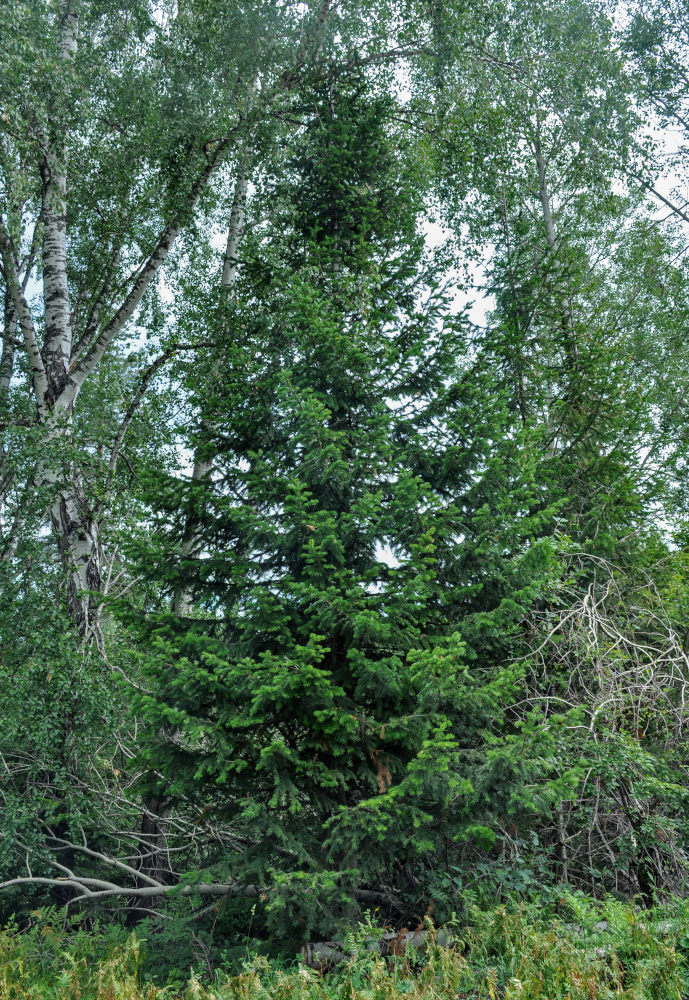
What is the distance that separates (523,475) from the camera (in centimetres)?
687

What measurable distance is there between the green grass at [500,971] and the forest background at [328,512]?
2.29ft

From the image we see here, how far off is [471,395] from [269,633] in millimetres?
3238

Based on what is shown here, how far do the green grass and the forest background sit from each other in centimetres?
70

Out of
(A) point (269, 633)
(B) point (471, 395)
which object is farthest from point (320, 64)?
(A) point (269, 633)

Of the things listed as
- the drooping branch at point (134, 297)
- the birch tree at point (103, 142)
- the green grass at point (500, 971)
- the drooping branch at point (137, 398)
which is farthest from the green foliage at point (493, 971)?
the drooping branch at point (134, 297)

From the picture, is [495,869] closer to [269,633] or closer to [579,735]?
[579,735]

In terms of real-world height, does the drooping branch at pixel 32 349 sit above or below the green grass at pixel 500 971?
above

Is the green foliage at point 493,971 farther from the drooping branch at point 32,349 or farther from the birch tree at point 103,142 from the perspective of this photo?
the drooping branch at point 32,349

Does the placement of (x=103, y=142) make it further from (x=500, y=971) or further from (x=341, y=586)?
(x=500, y=971)

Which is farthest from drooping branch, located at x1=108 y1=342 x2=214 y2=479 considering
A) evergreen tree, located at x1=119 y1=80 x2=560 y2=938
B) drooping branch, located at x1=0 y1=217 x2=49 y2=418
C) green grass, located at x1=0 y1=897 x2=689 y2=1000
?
green grass, located at x1=0 y1=897 x2=689 y2=1000

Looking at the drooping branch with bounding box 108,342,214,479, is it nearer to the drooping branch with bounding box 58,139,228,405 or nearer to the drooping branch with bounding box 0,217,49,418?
the drooping branch with bounding box 58,139,228,405

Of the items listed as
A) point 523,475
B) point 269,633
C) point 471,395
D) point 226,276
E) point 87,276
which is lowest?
point 269,633

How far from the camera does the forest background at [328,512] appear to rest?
21.2 feet

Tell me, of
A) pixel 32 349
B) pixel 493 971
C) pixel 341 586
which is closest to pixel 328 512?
pixel 341 586
